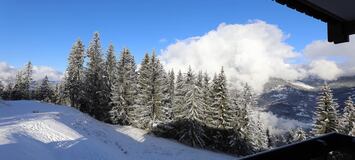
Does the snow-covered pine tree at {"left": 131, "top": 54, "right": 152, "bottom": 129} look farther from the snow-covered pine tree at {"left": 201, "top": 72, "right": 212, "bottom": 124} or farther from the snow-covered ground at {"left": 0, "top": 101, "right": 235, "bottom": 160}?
the snow-covered pine tree at {"left": 201, "top": 72, "right": 212, "bottom": 124}

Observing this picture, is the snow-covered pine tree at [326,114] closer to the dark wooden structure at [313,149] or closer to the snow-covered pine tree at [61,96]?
the dark wooden structure at [313,149]

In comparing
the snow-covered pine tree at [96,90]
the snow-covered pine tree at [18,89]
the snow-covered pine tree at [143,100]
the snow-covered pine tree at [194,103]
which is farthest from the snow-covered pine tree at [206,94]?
the snow-covered pine tree at [18,89]

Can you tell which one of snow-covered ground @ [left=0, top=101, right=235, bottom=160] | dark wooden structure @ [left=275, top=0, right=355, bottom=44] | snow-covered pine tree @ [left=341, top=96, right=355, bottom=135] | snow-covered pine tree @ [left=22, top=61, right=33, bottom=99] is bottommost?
snow-covered ground @ [left=0, top=101, right=235, bottom=160]

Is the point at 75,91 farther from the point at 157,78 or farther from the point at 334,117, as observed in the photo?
the point at 334,117

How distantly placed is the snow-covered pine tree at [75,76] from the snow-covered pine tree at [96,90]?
1520 millimetres

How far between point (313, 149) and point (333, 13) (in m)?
4.11

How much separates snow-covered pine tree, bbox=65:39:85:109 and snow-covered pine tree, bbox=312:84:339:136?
4115 cm

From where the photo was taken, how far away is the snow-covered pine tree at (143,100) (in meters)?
57.5

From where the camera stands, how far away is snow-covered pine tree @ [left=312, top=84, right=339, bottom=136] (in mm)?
40719

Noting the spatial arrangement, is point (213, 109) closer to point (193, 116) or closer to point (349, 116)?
point (193, 116)

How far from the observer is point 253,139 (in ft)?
182

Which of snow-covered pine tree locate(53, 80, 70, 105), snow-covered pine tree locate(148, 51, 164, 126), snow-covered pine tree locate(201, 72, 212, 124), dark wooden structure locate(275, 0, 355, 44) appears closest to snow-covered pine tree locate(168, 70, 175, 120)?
snow-covered pine tree locate(148, 51, 164, 126)

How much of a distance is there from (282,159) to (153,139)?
48.6 meters

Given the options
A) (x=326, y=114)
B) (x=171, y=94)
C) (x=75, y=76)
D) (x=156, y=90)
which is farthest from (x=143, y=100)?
(x=326, y=114)
